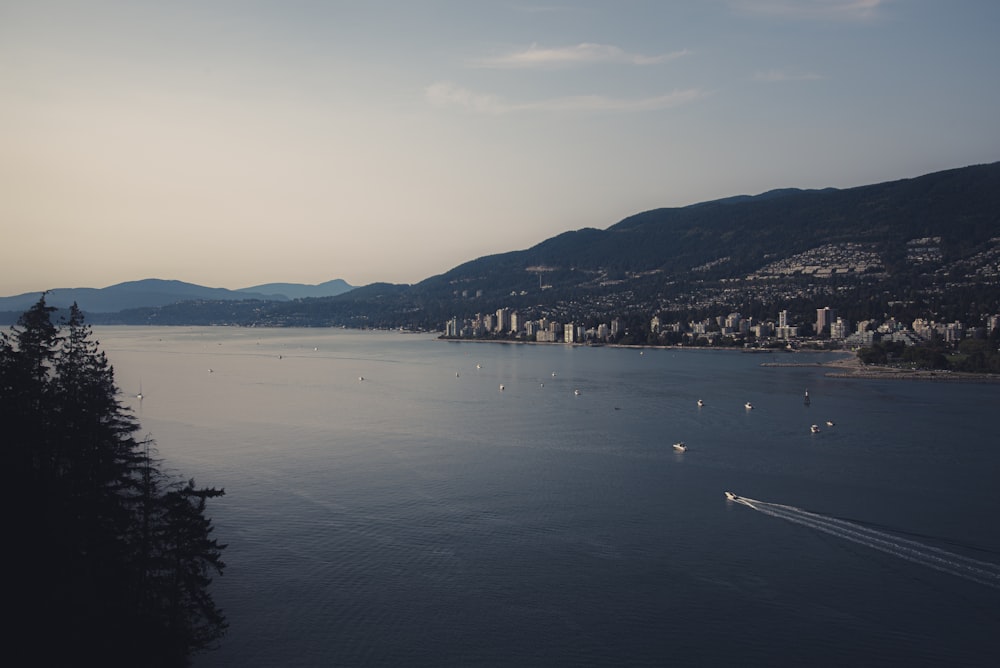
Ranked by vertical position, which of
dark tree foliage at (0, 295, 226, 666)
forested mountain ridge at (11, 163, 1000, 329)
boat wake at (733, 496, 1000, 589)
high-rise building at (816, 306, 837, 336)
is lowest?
boat wake at (733, 496, 1000, 589)

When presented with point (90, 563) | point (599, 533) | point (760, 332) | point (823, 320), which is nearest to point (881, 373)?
point (760, 332)

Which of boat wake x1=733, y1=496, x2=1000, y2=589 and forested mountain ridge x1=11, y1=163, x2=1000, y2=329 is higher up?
forested mountain ridge x1=11, y1=163, x2=1000, y2=329

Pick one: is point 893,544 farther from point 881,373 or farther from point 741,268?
point 741,268

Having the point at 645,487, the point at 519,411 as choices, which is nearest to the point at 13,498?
the point at 645,487

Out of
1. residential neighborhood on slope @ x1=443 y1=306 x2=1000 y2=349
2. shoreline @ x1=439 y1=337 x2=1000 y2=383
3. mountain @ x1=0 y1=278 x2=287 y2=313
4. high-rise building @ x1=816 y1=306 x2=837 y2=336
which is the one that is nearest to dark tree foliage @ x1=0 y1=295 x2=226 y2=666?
shoreline @ x1=439 y1=337 x2=1000 y2=383

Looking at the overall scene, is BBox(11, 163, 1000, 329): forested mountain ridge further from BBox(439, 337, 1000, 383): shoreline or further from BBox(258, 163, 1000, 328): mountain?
BBox(439, 337, 1000, 383): shoreline

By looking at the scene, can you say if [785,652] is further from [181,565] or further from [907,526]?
[181,565]
